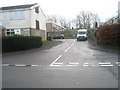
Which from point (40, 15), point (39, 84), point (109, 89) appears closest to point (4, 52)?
point (39, 84)

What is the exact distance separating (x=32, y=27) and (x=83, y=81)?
25.7 meters

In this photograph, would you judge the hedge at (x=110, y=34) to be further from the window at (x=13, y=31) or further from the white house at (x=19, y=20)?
the window at (x=13, y=31)

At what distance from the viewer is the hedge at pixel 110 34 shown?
18125 millimetres

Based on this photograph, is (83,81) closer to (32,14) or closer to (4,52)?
(4,52)

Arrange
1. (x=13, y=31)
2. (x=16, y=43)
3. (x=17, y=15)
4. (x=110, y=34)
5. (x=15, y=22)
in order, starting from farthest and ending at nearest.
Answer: (x=13, y=31) < (x=15, y=22) < (x=17, y=15) < (x=16, y=43) < (x=110, y=34)

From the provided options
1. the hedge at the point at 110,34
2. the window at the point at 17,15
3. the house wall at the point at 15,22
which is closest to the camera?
the hedge at the point at 110,34

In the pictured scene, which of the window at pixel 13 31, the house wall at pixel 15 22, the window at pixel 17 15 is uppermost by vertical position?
the window at pixel 17 15

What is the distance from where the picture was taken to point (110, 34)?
1873 centimetres

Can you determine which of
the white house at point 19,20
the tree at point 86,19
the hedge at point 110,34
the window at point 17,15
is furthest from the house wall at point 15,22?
the tree at point 86,19

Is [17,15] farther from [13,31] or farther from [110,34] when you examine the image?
[110,34]

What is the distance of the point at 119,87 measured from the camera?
19.2ft

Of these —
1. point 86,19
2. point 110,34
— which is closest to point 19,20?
point 110,34

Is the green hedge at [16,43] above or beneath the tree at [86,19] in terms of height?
beneath

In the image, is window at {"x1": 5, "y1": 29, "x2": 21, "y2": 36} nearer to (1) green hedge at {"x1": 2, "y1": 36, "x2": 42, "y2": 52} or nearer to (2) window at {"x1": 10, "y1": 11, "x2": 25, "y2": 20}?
(2) window at {"x1": 10, "y1": 11, "x2": 25, "y2": 20}
